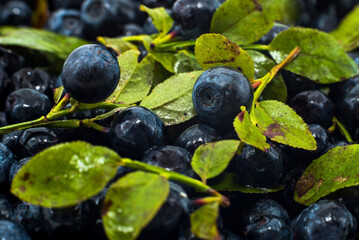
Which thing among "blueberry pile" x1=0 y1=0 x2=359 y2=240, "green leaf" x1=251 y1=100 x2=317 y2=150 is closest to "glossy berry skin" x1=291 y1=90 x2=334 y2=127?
"blueberry pile" x1=0 y1=0 x2=359 y2=240

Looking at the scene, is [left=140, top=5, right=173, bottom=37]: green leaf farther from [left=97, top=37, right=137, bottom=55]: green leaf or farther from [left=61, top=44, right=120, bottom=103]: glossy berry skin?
[left=61, top=44, right=120, bottom=103]: glossy berry skin

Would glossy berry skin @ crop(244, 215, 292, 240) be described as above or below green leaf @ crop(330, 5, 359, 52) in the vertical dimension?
below

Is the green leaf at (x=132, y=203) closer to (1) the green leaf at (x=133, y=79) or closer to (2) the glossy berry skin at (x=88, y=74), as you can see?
(2) the glossy berry skin at (x=88, y=74)

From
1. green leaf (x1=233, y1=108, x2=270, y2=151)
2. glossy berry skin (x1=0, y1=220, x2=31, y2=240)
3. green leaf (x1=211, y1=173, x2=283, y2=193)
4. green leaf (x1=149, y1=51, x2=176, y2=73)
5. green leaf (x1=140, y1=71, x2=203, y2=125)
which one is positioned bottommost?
glossy berry skin (x1=0, y1=220, x2=31, y2=240)

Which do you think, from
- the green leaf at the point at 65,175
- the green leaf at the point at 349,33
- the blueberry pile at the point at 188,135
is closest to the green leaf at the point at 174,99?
the blueberry pile at the point at 188,135

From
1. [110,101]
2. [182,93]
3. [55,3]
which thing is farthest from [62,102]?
[55,3]

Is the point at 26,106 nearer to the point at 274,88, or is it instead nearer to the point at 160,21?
the point at 160,21

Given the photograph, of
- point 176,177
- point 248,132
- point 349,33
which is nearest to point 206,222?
point 176,177
